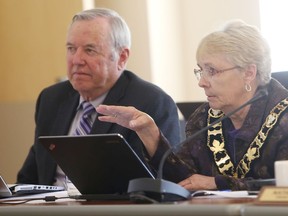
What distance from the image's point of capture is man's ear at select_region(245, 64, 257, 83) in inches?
105

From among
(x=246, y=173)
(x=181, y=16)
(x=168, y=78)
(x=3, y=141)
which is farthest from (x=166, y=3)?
(x=246, y=173)

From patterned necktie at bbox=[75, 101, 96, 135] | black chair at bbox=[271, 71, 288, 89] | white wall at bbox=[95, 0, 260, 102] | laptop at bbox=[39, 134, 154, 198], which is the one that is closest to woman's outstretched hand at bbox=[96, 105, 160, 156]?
laptop at bbox=[39, 134, 154, 198]

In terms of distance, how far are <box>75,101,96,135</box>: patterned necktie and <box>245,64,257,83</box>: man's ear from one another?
84 cm

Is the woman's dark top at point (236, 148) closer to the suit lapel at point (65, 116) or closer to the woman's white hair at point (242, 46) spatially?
the woman's white hair at point (242, 46)

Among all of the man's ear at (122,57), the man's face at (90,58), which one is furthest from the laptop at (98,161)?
the man's ear at (122,57)

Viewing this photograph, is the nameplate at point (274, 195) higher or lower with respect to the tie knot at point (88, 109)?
higher

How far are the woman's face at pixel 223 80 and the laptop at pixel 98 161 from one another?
650 mm

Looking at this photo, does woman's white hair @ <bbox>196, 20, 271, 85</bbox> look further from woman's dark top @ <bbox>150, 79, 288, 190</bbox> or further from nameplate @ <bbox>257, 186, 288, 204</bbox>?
nameplate @ <bbox>257, 186, 288, 204</bbox>

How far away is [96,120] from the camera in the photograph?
314 centimetres

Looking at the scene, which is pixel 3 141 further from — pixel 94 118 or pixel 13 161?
pixel 94 118

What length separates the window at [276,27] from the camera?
452 cm

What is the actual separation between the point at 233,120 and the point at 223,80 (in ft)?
0.50

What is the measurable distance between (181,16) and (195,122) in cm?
238

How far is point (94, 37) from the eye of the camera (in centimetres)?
331
